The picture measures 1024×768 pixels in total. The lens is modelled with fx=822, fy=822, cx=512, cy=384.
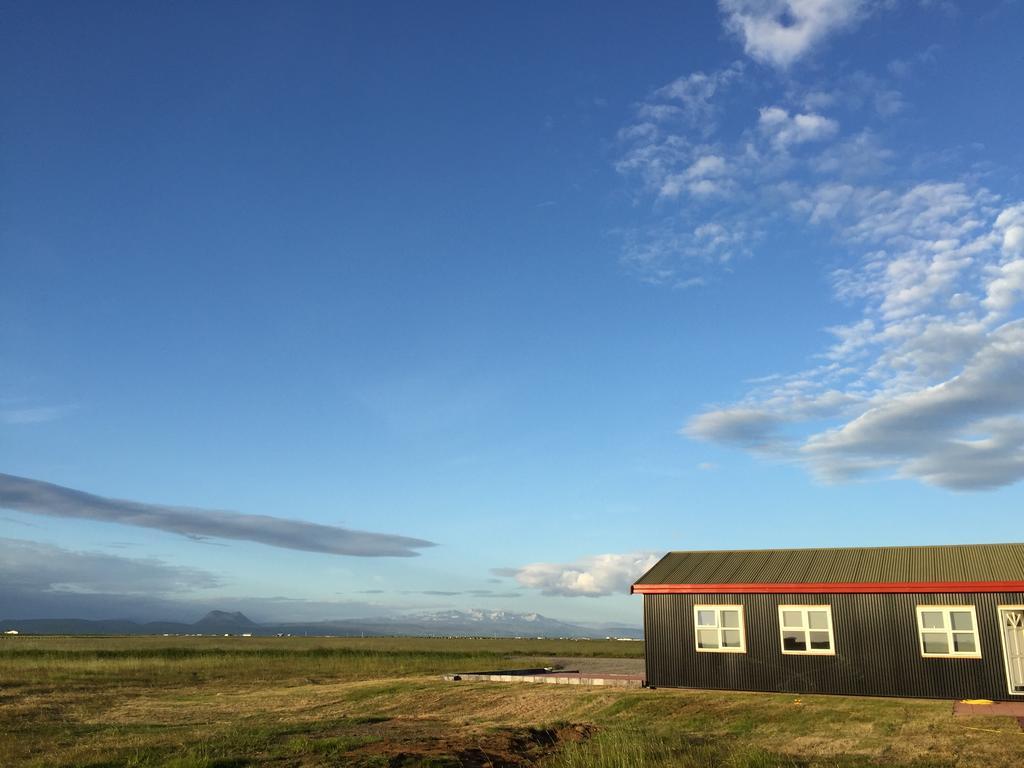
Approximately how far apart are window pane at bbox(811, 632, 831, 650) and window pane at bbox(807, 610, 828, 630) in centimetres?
17

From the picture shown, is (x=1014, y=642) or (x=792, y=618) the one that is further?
(x=792, y=618)

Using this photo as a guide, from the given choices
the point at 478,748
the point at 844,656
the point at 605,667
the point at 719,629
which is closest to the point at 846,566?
the point at 844,656

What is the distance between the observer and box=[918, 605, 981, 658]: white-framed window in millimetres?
22828

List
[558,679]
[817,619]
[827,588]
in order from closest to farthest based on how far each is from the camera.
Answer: [827,588]
[817,619]
[558,679]

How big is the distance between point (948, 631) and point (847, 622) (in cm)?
265

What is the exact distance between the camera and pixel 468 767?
14234 mm

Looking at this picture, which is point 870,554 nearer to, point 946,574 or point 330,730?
point 946,574

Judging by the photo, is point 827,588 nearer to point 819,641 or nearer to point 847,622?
point 847,622

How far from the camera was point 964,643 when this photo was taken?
22922mm

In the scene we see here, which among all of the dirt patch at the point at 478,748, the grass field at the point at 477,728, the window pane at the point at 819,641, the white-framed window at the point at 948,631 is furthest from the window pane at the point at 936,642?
the dirt patch at the point at 478,748

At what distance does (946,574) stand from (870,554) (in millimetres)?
3527

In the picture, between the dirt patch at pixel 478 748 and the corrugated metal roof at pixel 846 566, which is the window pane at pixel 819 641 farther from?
the dirt patch at pixel 478 748

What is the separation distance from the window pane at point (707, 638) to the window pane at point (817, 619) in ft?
9.54

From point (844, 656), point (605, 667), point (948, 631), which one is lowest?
point (605, 667)
